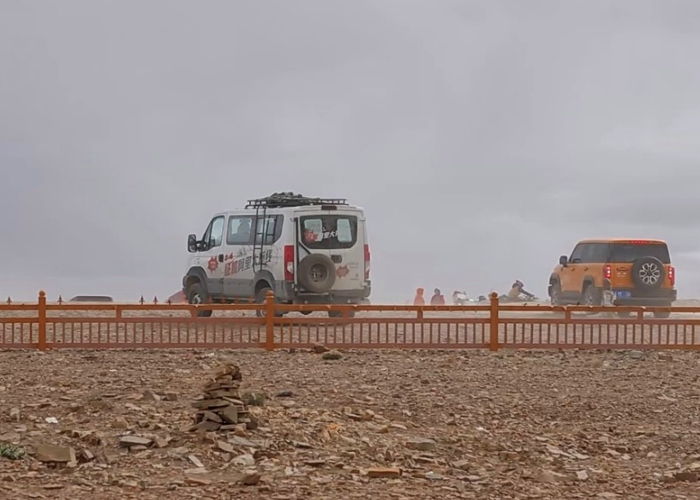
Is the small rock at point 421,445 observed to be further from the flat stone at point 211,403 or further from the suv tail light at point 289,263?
the suv tail light at point 289,263

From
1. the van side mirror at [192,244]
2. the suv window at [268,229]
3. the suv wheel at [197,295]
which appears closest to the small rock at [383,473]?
the suv window at [268,229]

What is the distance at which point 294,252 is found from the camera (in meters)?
23.4

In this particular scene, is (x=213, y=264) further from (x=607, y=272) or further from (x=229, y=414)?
(x=229, y=414)

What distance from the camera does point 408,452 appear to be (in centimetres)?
930

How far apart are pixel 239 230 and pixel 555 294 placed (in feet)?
33.3

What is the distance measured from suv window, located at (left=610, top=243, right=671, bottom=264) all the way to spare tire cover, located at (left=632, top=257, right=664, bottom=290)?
0.94 feet

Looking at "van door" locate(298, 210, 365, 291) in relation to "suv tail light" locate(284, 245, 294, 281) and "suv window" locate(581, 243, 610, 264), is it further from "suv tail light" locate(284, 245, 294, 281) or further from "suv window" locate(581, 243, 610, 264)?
"suv window" locate(581, 243, 610, 264)

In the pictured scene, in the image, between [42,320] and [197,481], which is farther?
[42,320]

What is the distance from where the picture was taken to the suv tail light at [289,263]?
23375 millimetres

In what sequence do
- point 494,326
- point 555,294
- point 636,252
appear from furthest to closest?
point 555,294, point 636,252, point 494,326

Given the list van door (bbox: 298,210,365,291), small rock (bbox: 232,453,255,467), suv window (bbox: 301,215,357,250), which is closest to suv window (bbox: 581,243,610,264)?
van door (bbox: 298,210,365,291)

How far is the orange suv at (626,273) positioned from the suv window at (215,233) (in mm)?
10006

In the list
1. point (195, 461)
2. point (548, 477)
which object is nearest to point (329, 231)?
point (195, 461)

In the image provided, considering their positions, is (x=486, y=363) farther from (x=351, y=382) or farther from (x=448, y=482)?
(x=448, y=482)
